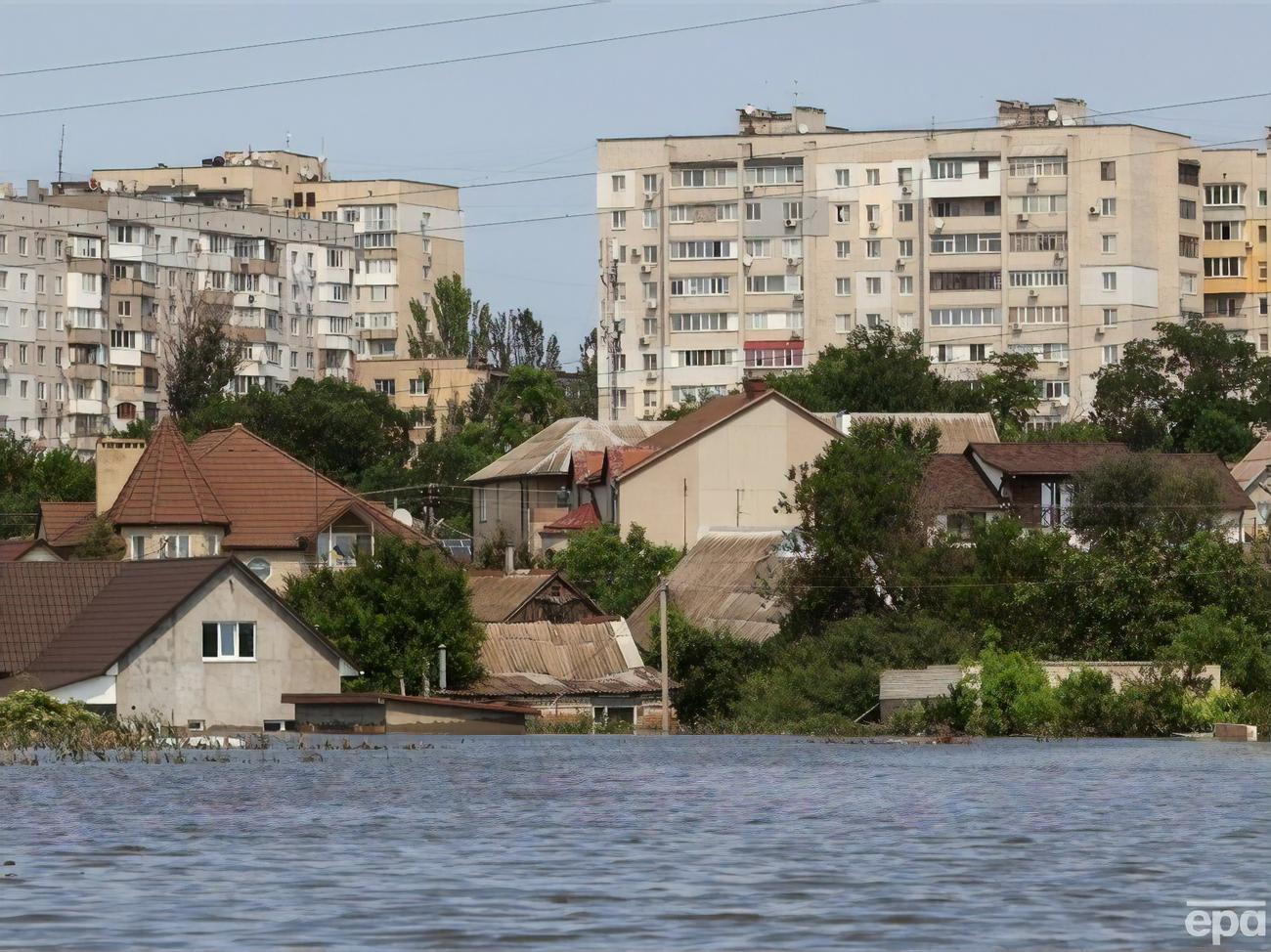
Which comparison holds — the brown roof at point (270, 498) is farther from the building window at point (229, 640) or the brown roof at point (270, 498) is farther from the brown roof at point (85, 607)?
the building window at point (229, 640)

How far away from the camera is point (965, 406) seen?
13350 cm

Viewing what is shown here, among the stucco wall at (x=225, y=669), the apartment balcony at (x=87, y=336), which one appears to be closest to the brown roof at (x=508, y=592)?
the stucco wall at (x=225, y=669)

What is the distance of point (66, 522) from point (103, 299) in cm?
9395

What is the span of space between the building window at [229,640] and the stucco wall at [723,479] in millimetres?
30818

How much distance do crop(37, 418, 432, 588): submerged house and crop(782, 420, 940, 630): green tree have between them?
55.4 ft

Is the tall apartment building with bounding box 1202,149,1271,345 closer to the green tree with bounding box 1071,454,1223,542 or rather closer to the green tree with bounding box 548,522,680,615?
the green tree with bounding box 1071,454,1223,542

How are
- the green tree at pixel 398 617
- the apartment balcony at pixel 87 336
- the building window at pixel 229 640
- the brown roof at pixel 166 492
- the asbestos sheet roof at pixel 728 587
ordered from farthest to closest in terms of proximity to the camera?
the apartment balcony at pixel 87 336, the brown roof at pixel 166 492, the asbestos sheet roof at pixel 728 587, the green tree at pixel 398 617, the building window at pixel 229 640

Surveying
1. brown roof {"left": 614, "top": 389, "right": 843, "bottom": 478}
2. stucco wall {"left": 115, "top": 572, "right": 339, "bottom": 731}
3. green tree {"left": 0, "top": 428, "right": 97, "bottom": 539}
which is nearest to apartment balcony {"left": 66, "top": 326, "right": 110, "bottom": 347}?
green tree {"left": 0, "top": 428, "right": 97, "bottom": 539}

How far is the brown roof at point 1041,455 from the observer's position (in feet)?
315

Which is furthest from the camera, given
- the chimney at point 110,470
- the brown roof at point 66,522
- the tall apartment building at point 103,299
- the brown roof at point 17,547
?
the tall apartment building at point 103,299

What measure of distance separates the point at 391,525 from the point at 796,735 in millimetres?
26852

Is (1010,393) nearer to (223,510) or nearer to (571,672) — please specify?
(223,510)

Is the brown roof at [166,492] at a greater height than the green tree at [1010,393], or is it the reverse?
the green tree at [1010,393]

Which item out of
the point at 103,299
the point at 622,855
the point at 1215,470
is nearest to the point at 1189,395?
the point at 1215,470
